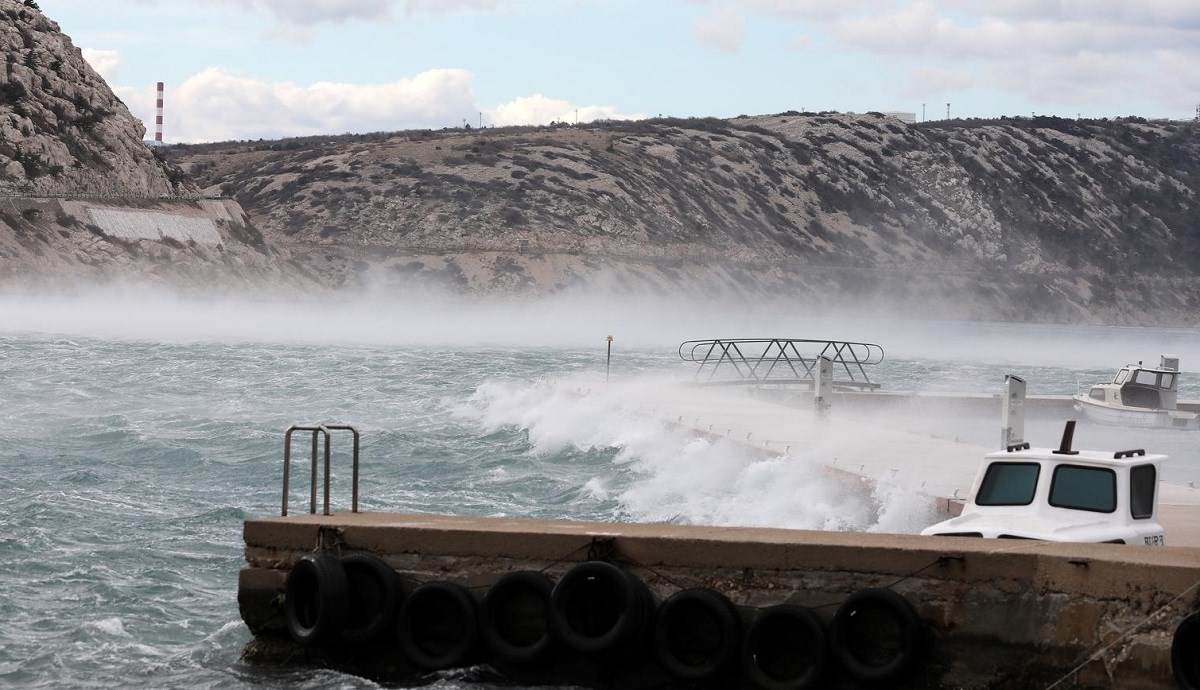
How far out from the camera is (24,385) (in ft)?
134

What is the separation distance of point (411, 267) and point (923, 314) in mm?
43767

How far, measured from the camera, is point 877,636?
458 inches

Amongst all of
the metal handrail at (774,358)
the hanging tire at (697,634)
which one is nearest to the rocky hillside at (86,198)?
the metal handrail at (774,358)

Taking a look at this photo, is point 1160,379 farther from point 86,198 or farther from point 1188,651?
point 86,198

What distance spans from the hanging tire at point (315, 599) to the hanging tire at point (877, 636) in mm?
3830

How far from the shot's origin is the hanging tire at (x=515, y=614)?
12211 mm

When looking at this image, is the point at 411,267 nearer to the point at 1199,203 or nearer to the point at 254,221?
the point at 254,221

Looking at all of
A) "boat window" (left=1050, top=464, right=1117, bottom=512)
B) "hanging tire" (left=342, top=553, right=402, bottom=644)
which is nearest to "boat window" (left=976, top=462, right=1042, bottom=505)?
"boat window" (left=1050, top=464, right=1117, bottom=512)

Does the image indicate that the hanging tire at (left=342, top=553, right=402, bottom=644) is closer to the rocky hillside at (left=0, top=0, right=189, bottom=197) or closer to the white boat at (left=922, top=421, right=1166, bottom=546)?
the white boat at (left=922, top=421, right=1166, bottom=546)

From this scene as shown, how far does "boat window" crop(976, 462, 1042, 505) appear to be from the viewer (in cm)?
1326

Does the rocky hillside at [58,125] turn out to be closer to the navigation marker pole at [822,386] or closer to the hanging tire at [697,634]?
the navigation marker pole at [822,386]

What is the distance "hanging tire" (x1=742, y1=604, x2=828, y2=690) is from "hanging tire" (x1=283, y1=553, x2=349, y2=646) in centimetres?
319

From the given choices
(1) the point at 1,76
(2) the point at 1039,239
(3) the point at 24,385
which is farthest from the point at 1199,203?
(3) the point at 24,385

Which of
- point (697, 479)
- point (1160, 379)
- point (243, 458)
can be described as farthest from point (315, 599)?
point (1160, 379)
